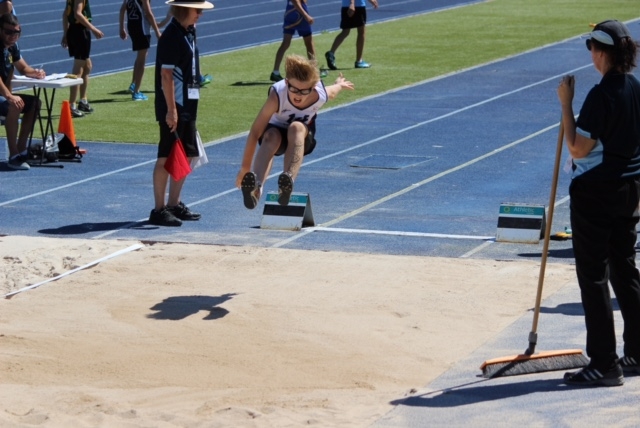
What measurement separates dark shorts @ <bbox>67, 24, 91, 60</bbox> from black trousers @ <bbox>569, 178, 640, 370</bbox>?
1293 cm

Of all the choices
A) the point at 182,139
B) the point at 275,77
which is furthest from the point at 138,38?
the point at 182,139

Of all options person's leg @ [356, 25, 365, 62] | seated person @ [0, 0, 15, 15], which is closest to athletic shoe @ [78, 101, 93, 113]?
seated person @ [0, 0, 15, 15]

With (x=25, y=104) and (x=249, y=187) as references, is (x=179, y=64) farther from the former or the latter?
(x=25, y=104)

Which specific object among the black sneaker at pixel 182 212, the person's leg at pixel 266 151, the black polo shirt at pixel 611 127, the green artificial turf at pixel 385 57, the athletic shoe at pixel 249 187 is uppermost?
the black polo shirt at pixel 611 127

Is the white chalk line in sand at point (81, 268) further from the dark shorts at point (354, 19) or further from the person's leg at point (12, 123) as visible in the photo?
the dark shorts at point (354, 19)

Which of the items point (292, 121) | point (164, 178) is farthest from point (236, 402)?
point (164, 178)

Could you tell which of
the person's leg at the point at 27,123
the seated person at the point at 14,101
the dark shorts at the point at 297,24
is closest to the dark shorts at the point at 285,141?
the seated person at the point at 14,101

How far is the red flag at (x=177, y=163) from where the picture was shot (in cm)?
1233

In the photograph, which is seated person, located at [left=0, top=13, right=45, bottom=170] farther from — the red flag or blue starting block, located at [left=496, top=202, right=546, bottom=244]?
blue starting block, located at [left=496, top=202, right=546, bottom=244]

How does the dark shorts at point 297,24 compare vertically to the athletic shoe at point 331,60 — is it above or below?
above

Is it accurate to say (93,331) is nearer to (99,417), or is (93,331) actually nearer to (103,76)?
(99,417)

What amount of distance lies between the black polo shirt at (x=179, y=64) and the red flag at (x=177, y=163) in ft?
1.01

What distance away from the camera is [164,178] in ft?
40.6

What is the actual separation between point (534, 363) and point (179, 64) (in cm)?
586
